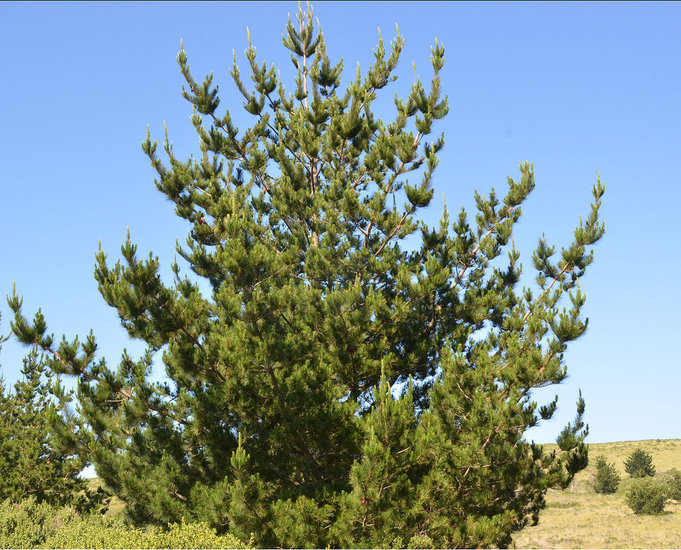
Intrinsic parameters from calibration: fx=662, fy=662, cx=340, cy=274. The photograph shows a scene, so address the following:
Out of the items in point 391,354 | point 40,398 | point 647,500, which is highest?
point 40,398

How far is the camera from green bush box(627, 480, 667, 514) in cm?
3869

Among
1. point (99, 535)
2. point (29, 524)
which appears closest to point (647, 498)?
point (29, 524)

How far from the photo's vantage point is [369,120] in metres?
15.8

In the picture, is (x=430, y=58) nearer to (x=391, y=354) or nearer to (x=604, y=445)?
(x=391, y=354)

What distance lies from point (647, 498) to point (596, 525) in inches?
241

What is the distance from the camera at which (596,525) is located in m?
35.0

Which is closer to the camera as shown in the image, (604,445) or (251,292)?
(251,292)

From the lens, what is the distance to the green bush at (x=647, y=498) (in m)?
38.7

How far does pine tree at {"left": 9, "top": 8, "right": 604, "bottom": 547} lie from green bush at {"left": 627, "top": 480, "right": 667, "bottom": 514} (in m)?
29.7

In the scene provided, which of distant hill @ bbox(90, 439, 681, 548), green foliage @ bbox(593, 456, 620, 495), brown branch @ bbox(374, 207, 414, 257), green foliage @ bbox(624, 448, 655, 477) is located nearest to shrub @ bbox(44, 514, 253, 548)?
brown branch @ bbox(374, 207, 414, 257)

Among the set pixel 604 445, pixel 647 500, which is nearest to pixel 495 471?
pixel 647 500

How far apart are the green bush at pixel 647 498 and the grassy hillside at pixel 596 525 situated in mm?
549

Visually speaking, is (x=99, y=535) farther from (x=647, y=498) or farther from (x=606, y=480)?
(x=606, y=480)

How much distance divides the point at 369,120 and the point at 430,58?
1986 millimetres
